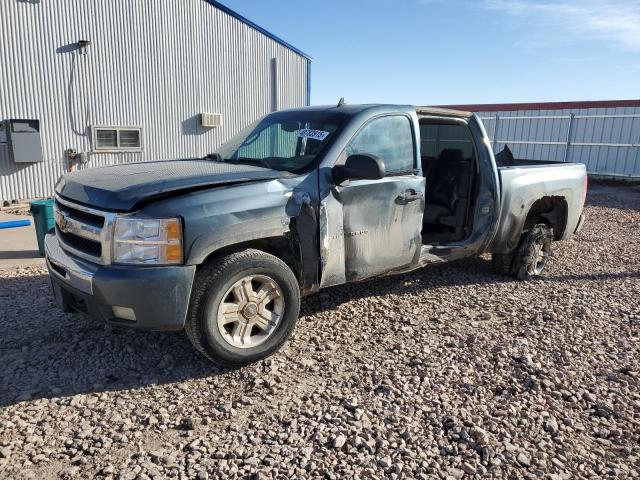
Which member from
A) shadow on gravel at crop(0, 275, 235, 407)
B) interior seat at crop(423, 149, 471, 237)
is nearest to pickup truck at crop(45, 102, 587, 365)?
interior seat at crop(423, 149, 471, 237)

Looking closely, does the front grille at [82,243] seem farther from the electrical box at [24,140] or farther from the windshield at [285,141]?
the electrical box at [24,140]

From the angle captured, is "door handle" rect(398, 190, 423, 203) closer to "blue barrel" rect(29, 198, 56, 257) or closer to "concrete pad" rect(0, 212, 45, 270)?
"blue barrel" rect(29, 198, 56, 257)

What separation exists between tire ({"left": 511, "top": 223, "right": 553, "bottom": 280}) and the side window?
2.12 m

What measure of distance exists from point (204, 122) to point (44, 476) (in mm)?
13078

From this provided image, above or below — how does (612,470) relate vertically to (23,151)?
below

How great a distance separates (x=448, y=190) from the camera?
18.8 feet

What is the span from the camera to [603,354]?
4.01m

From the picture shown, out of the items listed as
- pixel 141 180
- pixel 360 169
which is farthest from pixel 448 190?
pixel 141 180

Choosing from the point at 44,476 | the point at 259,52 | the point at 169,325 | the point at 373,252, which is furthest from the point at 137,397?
the point at 259,52

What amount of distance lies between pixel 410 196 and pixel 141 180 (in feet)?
7.32

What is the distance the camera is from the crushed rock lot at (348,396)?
2676 millimetres

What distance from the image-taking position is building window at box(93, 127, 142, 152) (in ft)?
42.5

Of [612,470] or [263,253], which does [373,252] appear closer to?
[263,253]

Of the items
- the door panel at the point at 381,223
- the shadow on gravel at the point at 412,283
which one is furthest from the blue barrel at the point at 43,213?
the door panel at the point at 381,223
